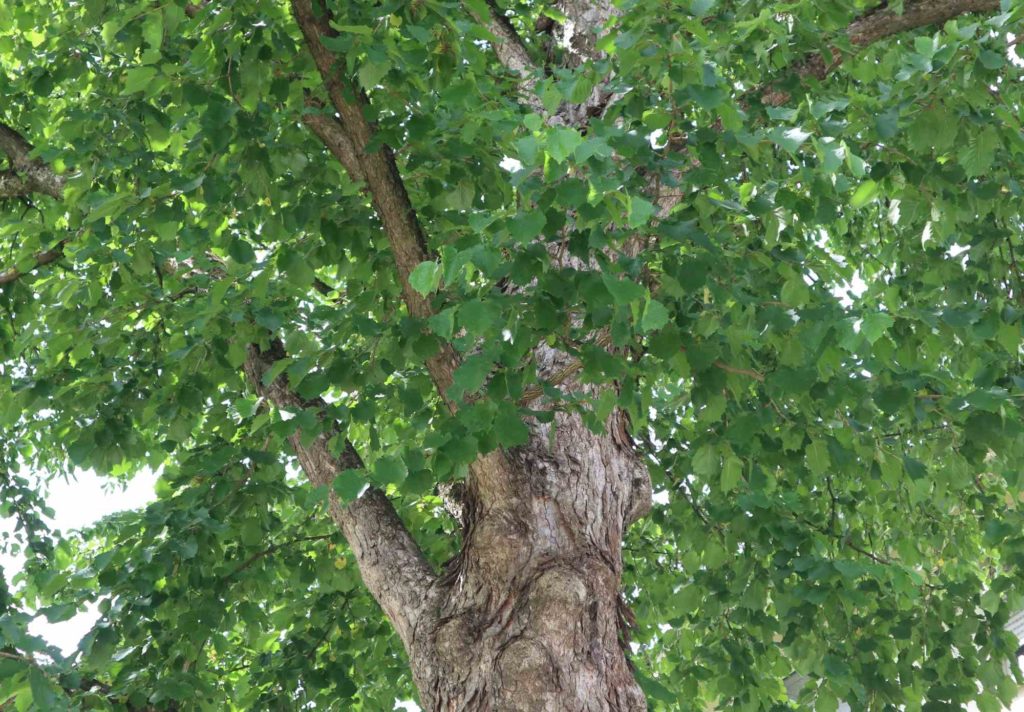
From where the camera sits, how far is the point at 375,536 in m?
3.80

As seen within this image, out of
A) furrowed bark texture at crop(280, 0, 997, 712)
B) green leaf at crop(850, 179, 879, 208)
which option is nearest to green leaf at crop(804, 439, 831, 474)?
furrowed bark texture at crop(280, 0, 997, 712)

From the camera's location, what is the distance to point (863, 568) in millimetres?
3609

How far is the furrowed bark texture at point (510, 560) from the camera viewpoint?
126 inches

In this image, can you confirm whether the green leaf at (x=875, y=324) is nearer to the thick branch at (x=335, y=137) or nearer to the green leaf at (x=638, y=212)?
the green leaf at (x=638, y=212)

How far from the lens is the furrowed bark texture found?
3.20 meters

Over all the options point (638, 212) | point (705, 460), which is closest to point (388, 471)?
point (638, 212)

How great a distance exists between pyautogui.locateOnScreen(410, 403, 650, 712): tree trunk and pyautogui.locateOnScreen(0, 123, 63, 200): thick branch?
2609mm

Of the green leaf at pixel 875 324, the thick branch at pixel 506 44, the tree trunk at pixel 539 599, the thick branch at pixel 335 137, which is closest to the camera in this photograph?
the green leaf at pixel 875 324

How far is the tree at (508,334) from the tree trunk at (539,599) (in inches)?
0.5

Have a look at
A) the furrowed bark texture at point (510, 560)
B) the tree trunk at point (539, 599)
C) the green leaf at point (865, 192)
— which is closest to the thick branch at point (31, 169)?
the furrowed bark texture at point (510, 560)

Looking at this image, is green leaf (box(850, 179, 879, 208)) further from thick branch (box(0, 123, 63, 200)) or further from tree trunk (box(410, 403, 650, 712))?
thick branch (box(0, 123, 63, 200))

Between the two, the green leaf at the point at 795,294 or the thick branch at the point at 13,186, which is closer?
the green leaf at the point at 795,294

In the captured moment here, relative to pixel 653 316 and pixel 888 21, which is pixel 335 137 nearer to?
pixel 653 316

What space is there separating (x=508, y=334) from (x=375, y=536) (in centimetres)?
135
